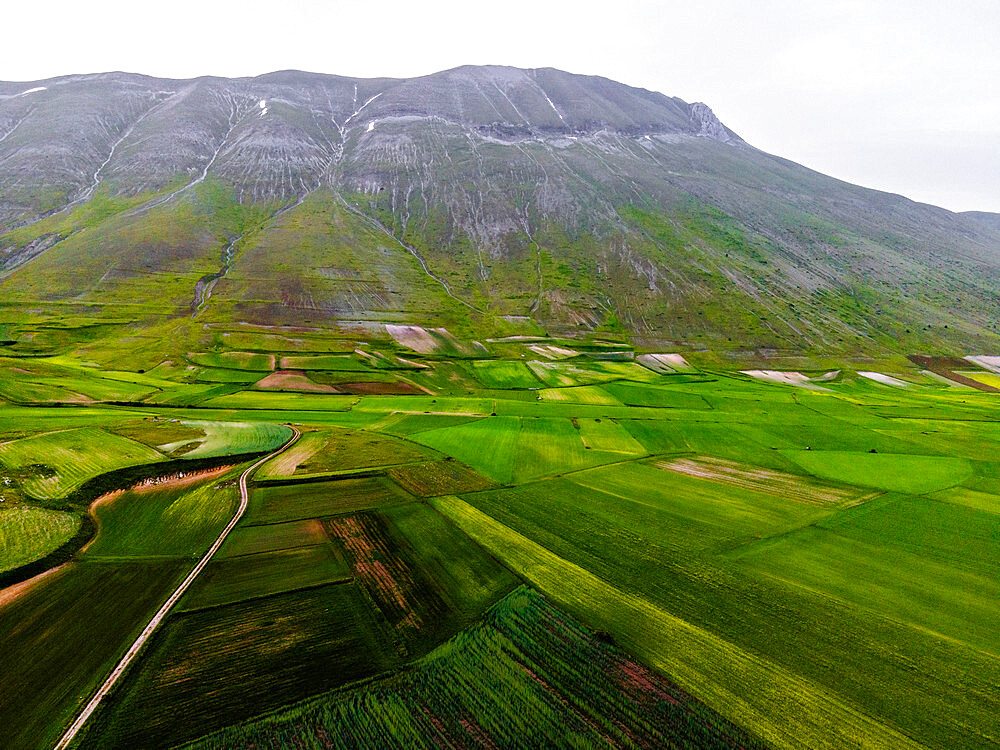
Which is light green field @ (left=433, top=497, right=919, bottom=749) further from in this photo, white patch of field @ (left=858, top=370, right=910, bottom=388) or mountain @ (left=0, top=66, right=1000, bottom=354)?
white patch of field @ (left=858, top=370, right=910, bottom=388)

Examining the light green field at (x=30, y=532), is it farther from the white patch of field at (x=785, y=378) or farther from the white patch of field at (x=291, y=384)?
the white patch of field at (x=785, y=378)

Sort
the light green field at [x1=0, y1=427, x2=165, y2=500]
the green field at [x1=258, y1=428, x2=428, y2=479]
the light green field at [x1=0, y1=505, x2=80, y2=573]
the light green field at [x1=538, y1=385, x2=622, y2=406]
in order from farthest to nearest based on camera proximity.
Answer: the light green field at [x1=538, y1=385, x2=622, y2=406] → the green field at [x1=258, y1=428, x2=428, y2=479] → the light green field at [x1=0, y1=427, x2=165, y2=500] → the light green field at [x1=0, y1=505, x2=80, y2=573]

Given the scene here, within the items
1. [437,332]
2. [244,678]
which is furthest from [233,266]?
[244,678]

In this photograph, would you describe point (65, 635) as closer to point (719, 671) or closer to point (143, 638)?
point (143, 638)

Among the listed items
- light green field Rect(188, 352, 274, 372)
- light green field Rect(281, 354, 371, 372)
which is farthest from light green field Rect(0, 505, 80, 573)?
light green field Rect(281, 354, 371, 372)

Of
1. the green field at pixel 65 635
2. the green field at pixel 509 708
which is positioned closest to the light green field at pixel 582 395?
the green field at pixel 509 708
